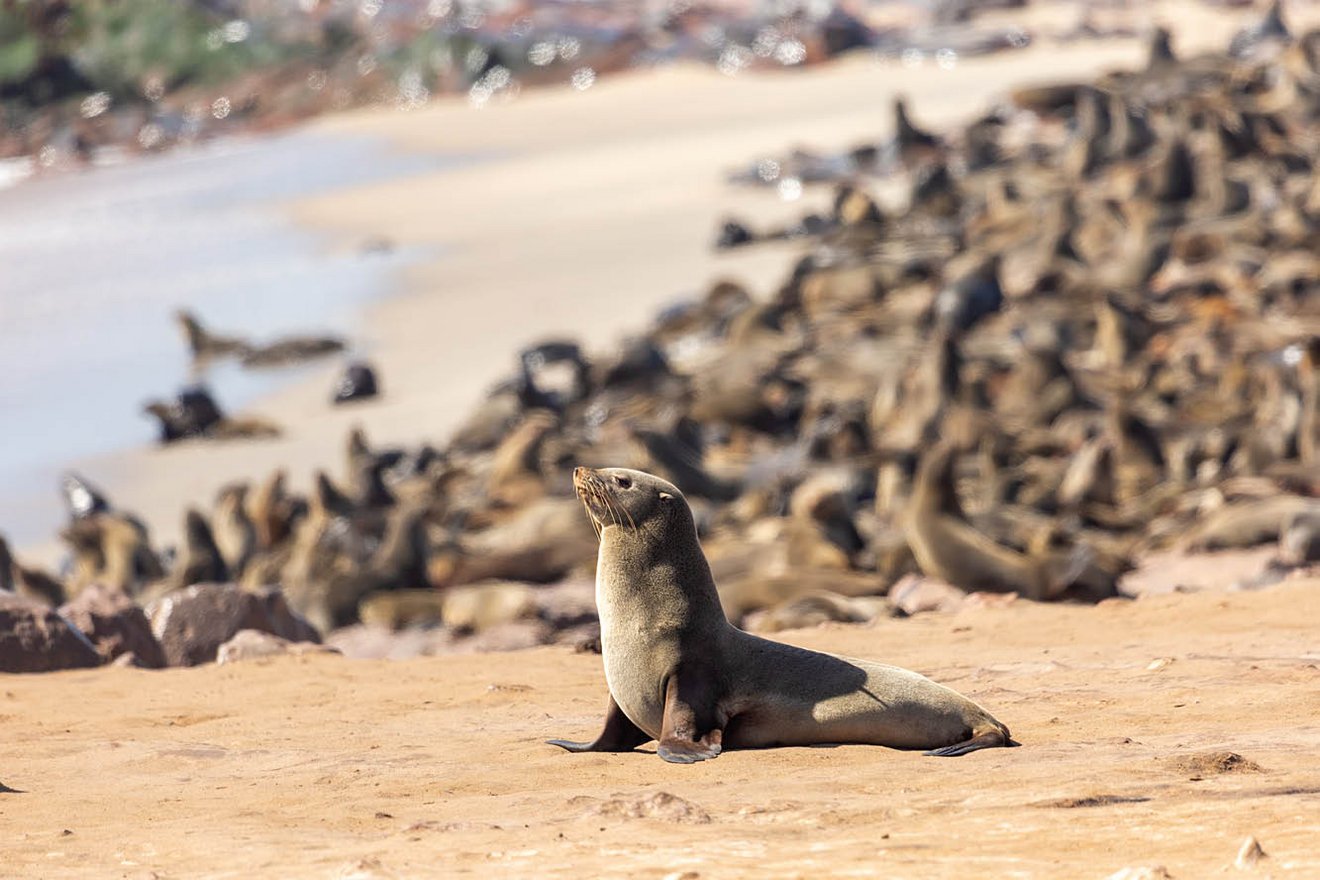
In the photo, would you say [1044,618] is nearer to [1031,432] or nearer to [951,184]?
[1031,432]

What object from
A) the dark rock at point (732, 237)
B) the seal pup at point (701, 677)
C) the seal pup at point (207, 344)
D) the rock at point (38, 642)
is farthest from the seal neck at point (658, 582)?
the dark rock at point (732, 237)

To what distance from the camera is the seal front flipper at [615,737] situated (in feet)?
16.5

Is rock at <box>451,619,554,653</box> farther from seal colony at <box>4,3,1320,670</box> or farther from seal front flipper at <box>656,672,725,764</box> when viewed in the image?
seal front flipper at <box>656,672,725,764</box>

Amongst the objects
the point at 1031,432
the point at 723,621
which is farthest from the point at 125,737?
the point at 1031,432

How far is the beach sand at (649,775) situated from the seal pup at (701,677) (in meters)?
0.09

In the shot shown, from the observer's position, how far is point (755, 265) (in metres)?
21.2

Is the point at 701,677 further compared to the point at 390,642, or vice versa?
the point at 390,642

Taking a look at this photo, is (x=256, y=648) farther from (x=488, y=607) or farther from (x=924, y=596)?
(x=924, y=596)

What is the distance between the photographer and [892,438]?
13453mm

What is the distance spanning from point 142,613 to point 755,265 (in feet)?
45.5

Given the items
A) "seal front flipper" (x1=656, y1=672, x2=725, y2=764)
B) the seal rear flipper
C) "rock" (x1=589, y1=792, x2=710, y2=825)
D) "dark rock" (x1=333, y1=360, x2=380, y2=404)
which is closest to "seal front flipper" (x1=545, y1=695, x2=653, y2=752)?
"seal front flipper" (x1=656, y1=672, x2=725, y2=764)

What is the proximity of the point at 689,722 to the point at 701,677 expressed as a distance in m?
0.14

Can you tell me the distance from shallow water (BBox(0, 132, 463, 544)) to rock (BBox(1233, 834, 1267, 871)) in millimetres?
12171

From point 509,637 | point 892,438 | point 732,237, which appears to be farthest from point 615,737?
point 732,237
